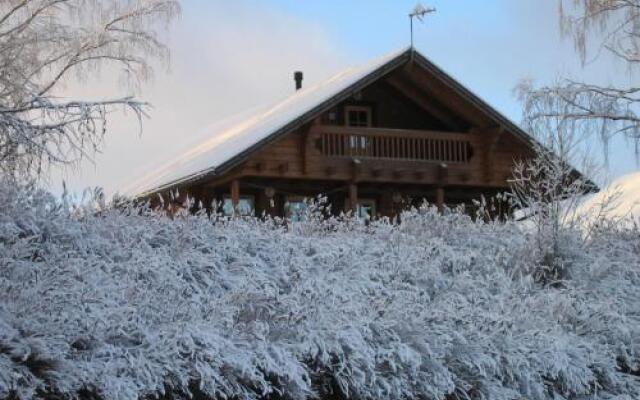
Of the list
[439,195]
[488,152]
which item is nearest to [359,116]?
[439,195]

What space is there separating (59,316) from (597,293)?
5849 mm

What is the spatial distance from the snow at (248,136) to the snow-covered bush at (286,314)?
1061 cm

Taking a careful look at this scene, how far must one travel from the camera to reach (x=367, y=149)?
75.9 feet

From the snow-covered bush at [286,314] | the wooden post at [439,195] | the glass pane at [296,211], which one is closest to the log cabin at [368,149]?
the wooden post at [439,195]

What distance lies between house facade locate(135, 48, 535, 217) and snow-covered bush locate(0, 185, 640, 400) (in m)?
11.3

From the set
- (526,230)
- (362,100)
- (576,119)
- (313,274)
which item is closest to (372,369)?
(313,274)

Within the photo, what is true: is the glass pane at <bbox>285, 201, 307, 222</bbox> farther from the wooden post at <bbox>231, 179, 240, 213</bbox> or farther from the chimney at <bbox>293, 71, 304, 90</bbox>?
the chimney at <bbox>293, 71, 304, 90</bbox>

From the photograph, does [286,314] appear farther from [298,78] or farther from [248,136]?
[298,78]

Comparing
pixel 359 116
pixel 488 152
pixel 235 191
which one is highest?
pixel 359 116

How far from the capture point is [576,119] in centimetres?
1750

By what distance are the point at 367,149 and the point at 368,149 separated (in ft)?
0.08

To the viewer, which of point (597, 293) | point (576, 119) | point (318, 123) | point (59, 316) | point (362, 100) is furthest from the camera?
point (362, 100)

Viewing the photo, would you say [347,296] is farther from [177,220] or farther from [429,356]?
[177,220]

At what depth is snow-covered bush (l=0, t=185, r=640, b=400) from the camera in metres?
6.22
